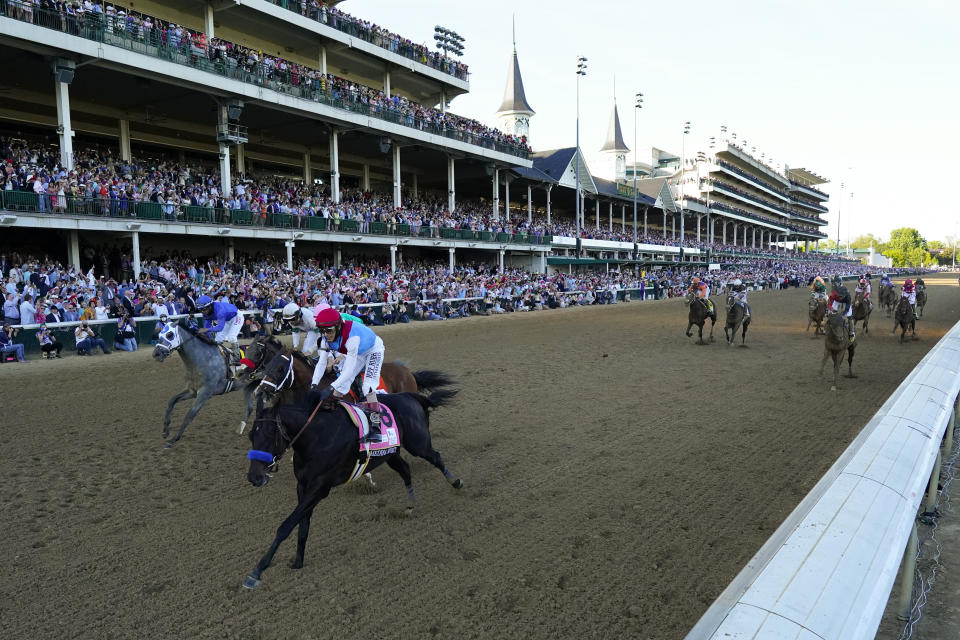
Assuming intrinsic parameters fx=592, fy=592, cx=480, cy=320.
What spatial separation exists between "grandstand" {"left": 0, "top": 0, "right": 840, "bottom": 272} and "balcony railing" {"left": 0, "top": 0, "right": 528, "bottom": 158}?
0.06 m

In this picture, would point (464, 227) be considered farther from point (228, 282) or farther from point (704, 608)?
point (704, 608)

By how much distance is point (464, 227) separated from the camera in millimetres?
33656

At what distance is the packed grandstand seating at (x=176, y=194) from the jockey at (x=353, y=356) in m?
16.1

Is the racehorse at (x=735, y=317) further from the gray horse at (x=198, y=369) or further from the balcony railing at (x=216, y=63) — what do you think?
the balcony railing at (x=216, y=63)

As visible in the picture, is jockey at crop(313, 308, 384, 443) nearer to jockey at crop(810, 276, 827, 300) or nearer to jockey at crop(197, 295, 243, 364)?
jockey at crop(197, 295, 243, 364)

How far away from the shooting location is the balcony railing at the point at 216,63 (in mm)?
18156

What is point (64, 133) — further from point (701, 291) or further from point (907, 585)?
point (907, 585)

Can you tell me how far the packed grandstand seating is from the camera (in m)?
17.4

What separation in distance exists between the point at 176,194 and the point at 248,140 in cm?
948

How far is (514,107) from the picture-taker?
186 feet

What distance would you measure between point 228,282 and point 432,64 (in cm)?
2390

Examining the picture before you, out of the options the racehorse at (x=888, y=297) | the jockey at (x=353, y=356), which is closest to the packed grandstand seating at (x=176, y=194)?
the jockey at (x=353, y=356)

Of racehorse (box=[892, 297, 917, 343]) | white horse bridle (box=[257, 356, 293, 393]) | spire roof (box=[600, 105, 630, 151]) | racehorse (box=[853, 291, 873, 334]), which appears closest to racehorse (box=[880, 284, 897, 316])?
racehorse (box=[853, 291, 873, 334])

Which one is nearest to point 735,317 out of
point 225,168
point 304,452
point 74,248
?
point 304,452
